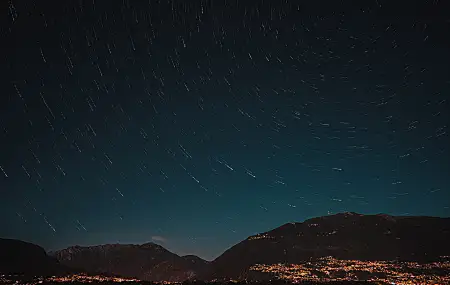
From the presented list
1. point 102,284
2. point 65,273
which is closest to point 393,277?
point 102,284

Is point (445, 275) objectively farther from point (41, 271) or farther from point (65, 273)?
point (41, 271)

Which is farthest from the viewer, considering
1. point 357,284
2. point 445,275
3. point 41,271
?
point 41,271

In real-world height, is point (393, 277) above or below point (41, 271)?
below

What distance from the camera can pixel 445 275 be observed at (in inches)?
7338

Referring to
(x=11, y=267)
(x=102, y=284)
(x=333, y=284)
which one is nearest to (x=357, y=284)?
(x=333, y=284)

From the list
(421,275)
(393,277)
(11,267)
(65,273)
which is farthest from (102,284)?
(421,275)

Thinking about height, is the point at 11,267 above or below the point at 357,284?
above

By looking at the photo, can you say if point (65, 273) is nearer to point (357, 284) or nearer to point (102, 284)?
point (102, 284)

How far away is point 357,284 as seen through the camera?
14200 centimetres

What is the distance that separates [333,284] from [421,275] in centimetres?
7413

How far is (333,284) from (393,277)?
2532 inches

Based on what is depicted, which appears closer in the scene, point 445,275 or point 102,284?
point 102,284

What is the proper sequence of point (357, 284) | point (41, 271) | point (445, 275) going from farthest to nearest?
point (41, 271) < point (445, 275) < point (357, 284)

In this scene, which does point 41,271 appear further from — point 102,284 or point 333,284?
point 333,284
